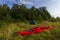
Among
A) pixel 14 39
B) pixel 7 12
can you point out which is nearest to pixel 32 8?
pixel 7 12

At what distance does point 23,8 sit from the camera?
24141 millimetres

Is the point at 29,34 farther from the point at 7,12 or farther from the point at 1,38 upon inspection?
the point at 7,12

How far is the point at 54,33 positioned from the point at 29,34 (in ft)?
5.29

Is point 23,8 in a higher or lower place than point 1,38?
higher

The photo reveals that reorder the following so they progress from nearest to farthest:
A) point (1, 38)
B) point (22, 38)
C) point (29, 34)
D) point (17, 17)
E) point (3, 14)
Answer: point (1, 38)
point (22, 38)
point (29, 34)
point (3, 14)
point (17, 17)

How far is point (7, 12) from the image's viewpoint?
74.6 ft

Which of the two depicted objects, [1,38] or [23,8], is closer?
[1,38]

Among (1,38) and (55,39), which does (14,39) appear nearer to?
(1,38)

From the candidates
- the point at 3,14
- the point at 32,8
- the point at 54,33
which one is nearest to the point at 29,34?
the point at 54,33

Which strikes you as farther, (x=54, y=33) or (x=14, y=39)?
(x=54, y=33)

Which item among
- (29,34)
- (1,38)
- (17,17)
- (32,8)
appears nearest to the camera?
(1,38)

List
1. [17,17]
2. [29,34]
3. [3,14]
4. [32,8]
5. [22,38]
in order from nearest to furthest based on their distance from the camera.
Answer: [22,38]
[29,34]
[3,14]
[17,17]
[32,8]

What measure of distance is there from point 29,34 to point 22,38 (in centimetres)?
96

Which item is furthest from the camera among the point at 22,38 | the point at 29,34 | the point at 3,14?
the point at 3,14
